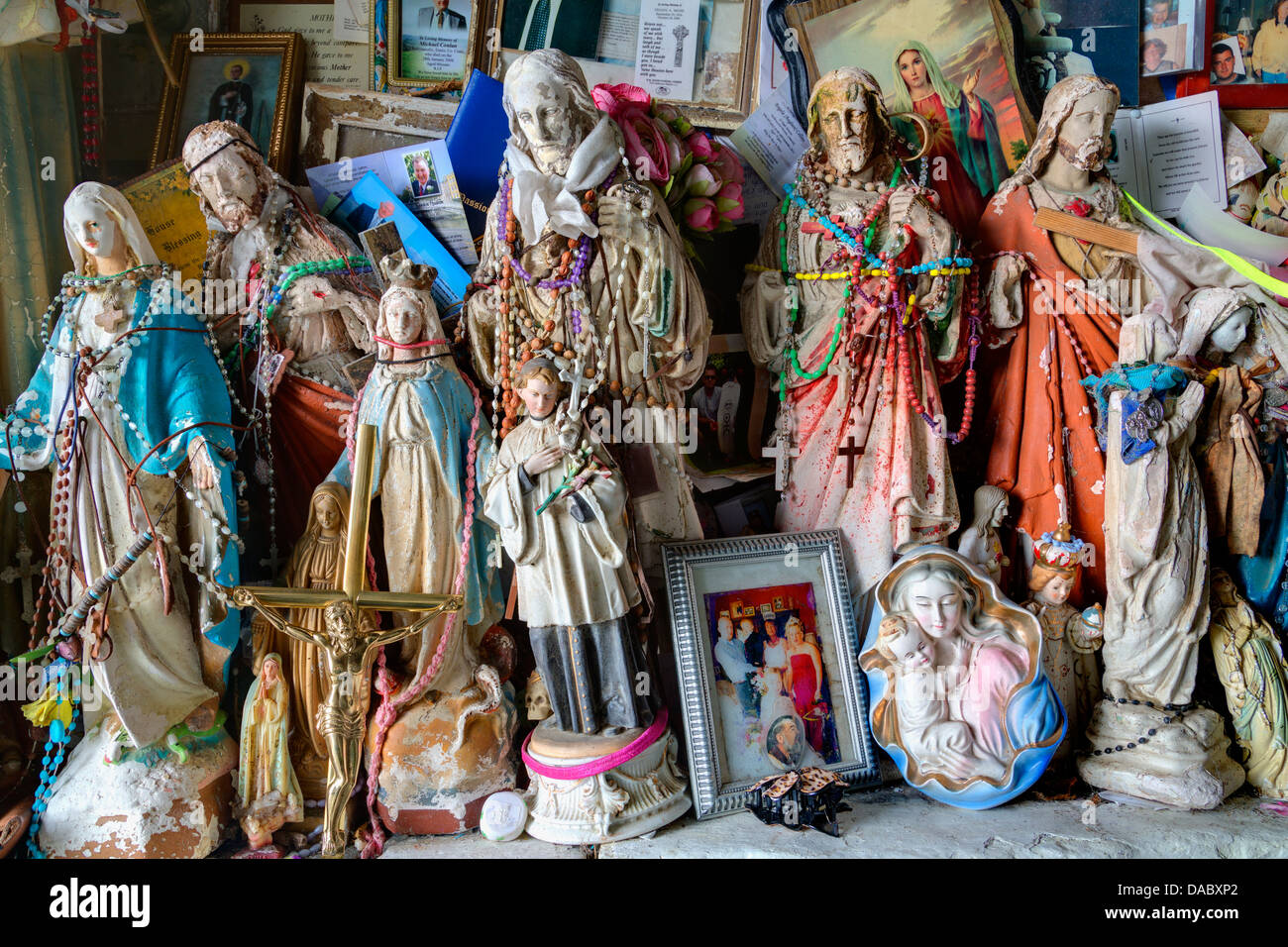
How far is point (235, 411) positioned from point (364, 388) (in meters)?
0.48

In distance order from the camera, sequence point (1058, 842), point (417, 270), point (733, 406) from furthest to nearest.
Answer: point (733, 406) → point (417, 270) → point (1058, 842)

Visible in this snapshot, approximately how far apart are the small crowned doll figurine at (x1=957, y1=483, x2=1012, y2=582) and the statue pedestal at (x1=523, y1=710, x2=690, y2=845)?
1250 millimetres

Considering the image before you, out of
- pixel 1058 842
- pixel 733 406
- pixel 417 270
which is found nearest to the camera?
pixel 1058 842

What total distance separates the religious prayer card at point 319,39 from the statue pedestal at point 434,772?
249 centimetres

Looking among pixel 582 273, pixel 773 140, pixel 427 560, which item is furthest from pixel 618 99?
pixel 427 560

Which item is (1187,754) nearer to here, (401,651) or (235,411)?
(401,651)

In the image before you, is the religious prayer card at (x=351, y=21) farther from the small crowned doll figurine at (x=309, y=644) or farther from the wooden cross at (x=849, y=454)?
the wooden cross at (x=849, y=454)

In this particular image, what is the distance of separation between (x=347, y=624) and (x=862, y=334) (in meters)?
1.93

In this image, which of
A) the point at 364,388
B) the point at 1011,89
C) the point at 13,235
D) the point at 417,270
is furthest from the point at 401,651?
the point at 1011,89

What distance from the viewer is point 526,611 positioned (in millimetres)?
2957

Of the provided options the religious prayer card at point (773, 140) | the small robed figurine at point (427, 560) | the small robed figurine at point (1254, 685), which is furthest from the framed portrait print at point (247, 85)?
the small robed figurine at point (1254, 685)

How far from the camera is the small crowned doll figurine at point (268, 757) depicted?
9.79 ft

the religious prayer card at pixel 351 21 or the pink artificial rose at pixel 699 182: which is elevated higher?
the religious prayer card at pixel 351 21

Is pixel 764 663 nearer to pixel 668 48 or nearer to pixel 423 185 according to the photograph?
pixel 423 185
